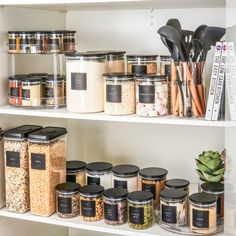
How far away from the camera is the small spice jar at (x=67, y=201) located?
1.60 meters

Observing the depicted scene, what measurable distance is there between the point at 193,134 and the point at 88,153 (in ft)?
1.53

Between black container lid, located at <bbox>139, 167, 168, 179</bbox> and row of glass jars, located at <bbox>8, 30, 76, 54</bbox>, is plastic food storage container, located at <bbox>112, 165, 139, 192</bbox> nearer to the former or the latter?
black container lid, located at <bbox>139, 167, 168, 179</bbox>

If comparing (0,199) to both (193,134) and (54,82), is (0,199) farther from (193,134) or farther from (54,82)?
(193,134)

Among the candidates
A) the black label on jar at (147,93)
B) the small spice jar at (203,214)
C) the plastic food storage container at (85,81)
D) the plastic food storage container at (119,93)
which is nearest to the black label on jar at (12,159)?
the plastic food storage container at (85,81)

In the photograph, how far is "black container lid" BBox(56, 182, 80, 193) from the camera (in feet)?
5.24

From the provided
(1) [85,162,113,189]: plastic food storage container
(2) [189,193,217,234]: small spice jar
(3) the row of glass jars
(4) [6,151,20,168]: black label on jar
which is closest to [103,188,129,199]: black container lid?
(1) [85,162,113,189]: plastic food storage container

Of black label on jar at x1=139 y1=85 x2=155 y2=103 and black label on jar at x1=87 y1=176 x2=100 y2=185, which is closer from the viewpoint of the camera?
black label on jar at x1=139 y1=85 x2=155 y2=103

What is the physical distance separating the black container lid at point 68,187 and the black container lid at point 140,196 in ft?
0.66

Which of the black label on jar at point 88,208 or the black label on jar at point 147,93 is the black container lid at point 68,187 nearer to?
the black label on jar at point 88,208

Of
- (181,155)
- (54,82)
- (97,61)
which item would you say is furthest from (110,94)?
(181,155)

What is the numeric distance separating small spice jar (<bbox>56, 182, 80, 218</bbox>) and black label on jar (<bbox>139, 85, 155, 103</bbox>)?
1.31 feet

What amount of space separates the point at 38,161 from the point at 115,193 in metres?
0.28

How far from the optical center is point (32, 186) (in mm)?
1627

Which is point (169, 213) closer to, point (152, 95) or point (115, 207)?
point (115, 207)
